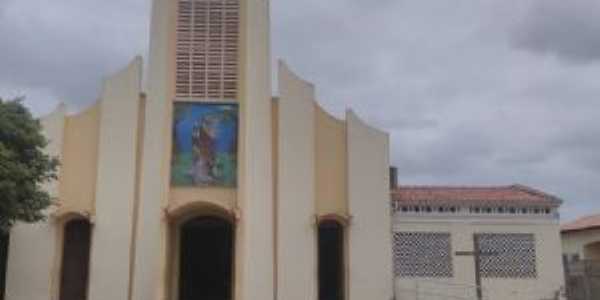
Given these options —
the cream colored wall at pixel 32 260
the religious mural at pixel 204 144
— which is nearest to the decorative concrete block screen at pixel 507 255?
the religious mural at pixel 204 144

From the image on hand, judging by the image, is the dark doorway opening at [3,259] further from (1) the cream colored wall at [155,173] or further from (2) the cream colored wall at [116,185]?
(1) the cream colored wall at [155,173]

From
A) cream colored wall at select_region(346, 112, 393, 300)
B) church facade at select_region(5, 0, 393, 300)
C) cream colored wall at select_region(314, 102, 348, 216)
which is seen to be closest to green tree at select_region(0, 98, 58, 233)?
church facade at select_region(5, 0, 393, 300)

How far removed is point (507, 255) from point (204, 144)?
888 cm

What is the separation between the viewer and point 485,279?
816 inches

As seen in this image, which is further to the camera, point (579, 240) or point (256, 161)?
point (579, 240)

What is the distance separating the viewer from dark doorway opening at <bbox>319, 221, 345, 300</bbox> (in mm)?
20594

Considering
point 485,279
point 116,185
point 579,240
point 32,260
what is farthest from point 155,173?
point 579,240

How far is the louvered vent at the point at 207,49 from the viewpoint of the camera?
20.8 metres

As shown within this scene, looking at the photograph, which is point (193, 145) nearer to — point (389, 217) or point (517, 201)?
point (389, 217)

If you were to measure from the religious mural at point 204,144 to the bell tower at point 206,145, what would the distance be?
0.09 ft

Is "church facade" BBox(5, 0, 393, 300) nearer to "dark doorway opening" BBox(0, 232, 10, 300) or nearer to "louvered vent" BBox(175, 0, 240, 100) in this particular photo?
"louvered vent" BBox(175, 0, 240, 100)

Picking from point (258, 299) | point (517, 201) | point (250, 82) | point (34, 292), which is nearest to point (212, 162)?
point (250, 82)

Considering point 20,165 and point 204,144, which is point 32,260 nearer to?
point 20,165

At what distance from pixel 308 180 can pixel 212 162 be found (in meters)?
2.64
